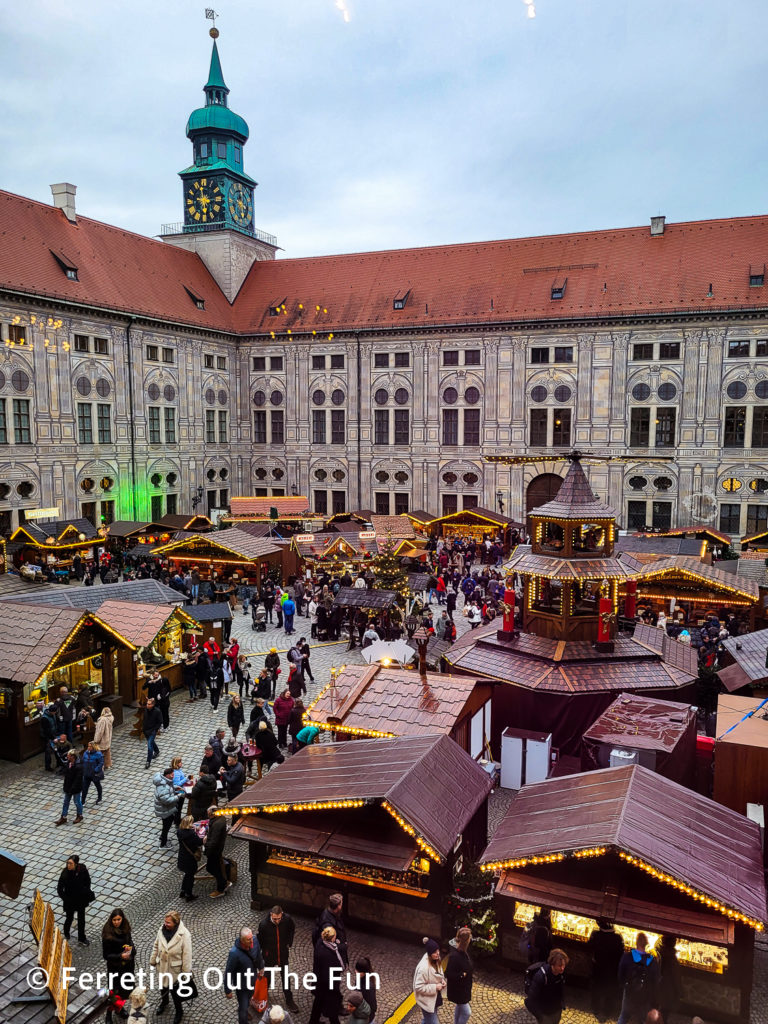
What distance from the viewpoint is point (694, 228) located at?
4481 cm

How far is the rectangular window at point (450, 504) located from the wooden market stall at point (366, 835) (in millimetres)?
38171

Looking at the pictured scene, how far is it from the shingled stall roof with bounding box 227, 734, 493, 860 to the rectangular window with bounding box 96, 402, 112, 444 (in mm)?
34932

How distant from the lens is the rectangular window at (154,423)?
45644 mm

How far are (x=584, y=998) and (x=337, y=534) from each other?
2495 centimetres

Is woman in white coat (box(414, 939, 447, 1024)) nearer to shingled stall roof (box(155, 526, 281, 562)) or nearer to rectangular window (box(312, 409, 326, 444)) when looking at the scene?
shingled stall roof (box(155, 526, 281, 562))

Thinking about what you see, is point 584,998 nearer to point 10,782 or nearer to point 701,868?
point 701,868

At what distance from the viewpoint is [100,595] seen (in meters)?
19.8

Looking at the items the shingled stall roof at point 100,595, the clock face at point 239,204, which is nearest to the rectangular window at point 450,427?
→ the clock face at point 239,204

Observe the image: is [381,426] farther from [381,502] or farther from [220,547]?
[220,547]

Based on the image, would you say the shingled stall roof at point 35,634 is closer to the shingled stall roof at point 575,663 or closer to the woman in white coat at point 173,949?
the woman in white coat at point 173,949

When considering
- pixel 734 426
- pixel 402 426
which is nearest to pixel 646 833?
pixel 734 426

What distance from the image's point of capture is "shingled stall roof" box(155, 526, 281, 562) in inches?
1198

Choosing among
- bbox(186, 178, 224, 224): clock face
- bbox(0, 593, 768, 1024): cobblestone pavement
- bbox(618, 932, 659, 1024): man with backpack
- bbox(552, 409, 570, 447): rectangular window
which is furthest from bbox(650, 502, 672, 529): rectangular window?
bbox(618, 932, 659, 1024): man with backpack

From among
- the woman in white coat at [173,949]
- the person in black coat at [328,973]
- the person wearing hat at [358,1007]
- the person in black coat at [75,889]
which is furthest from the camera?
the person in black coat at [75,889]
